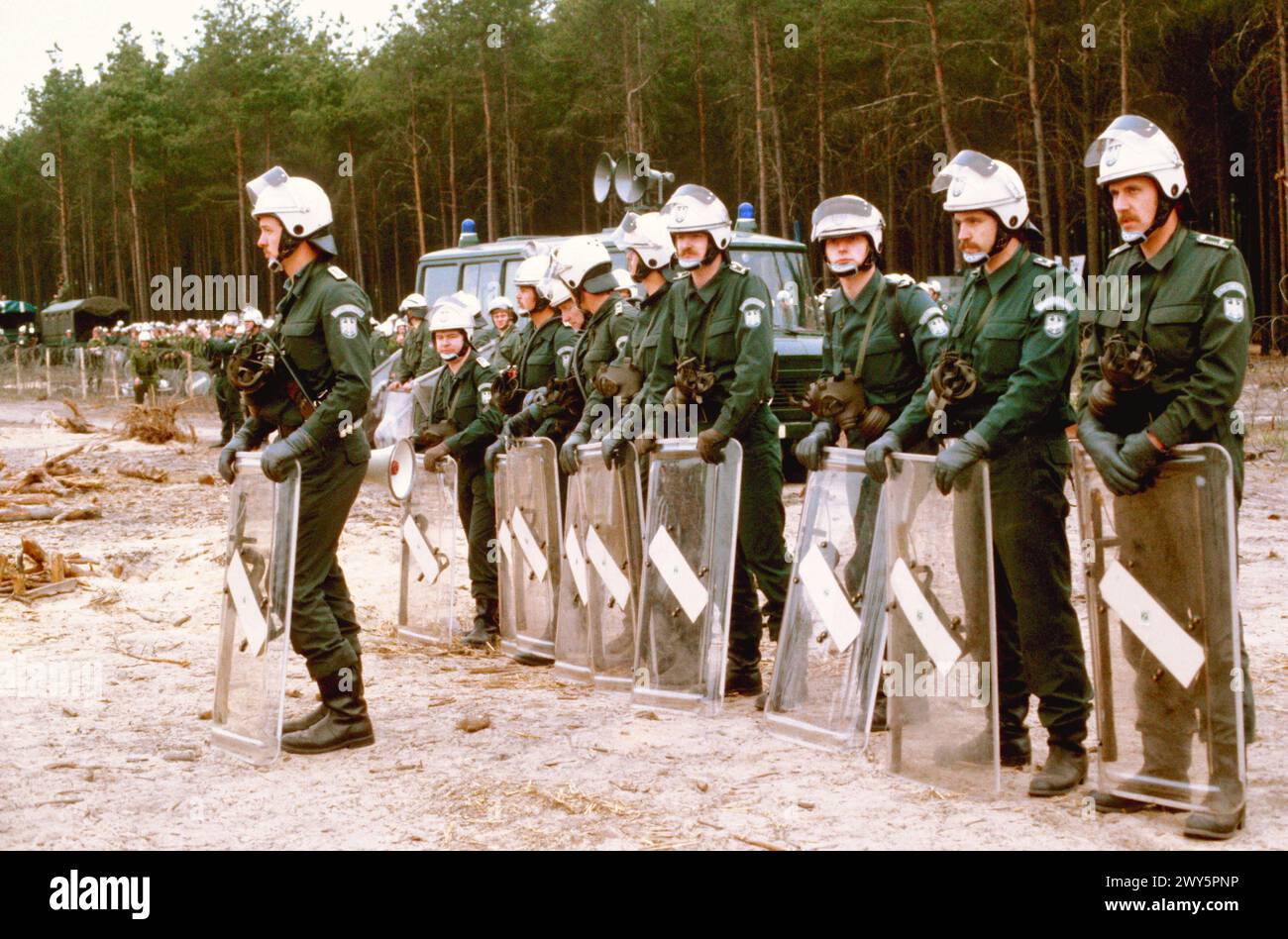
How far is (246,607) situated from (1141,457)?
3.48 meters

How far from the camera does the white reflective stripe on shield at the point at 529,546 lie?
309 inches

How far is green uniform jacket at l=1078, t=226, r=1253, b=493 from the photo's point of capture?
454 cm

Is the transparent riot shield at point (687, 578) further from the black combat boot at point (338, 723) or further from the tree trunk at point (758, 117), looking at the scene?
the tree trunk at point (758, 117)

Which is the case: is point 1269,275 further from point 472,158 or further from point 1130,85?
point 472,158

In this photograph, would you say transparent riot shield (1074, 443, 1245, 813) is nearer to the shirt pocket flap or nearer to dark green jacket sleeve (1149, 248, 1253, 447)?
dark green jacket sleeve (1149, 248, 1253, 447)

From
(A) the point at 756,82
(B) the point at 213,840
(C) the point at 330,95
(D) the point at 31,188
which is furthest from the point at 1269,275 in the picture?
(D) the point at 31,188

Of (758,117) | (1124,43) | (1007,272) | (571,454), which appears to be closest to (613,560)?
(571,454)

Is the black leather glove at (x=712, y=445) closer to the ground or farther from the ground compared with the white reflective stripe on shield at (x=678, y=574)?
farther from the ground

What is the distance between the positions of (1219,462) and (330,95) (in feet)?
159

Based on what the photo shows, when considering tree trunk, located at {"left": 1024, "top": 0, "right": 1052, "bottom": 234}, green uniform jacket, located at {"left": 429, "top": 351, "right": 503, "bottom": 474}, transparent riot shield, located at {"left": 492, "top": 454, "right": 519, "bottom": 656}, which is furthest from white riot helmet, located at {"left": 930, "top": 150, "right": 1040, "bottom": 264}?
tree trunk, located at {"left": 1024, "top": 0, "right": 1052, "bottom": 234}

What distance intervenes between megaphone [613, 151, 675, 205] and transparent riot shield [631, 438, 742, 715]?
3.83 m

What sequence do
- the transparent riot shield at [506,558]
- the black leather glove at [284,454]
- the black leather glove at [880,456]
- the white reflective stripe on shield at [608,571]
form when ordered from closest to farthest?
1. the black leather glove at [880,456]
2. the black leather glove at [284,454]
3. the white reflective stripe on shield at [608,571]
4. the transparent riot shield at [506,558]

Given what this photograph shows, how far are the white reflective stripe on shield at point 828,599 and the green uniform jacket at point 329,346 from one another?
1.89m

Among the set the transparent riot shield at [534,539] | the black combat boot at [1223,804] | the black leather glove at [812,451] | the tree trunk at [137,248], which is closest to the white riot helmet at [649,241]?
the transparent riot shield at [534,539]
